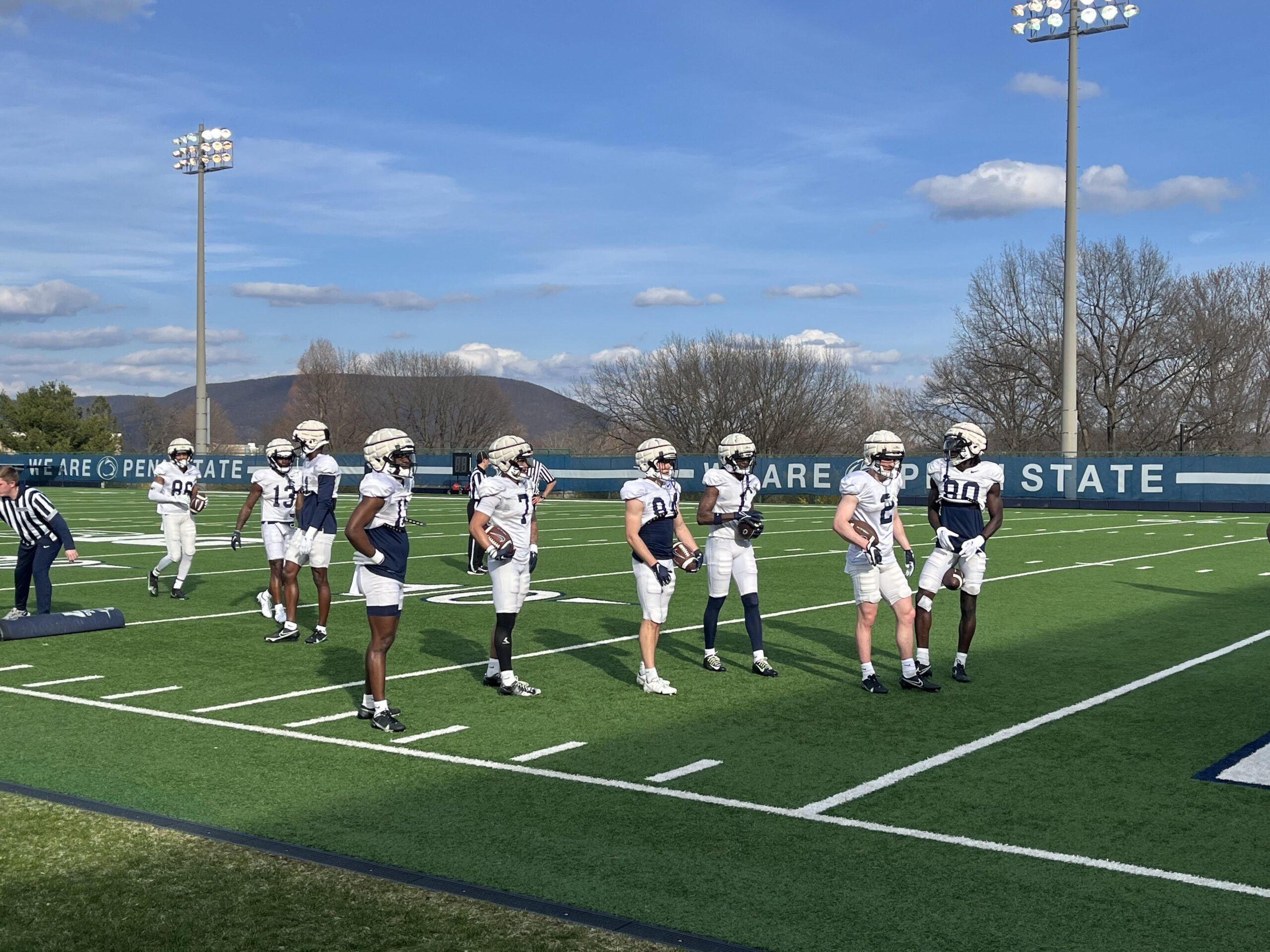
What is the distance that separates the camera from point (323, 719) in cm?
874

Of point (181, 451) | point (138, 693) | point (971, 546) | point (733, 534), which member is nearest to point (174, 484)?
point (181, 451)

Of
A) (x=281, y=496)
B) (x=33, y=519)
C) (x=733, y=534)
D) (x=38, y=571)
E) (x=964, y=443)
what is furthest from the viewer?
(x=38, y=571)

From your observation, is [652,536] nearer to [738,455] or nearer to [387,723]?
[738,455]

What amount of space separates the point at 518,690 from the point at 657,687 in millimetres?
1035

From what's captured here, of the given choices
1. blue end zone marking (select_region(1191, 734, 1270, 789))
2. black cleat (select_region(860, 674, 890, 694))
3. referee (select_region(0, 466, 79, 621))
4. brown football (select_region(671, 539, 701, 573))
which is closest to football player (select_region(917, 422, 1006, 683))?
black cleat (select_region(860, 674, 890, 694))

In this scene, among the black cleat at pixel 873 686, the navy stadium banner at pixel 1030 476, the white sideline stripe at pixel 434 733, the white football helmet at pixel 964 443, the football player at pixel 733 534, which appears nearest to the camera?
the white sideline stripe at pixel 434 733

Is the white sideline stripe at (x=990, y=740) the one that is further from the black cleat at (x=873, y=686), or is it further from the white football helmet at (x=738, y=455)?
the white football helmet at (x=738, y=455)

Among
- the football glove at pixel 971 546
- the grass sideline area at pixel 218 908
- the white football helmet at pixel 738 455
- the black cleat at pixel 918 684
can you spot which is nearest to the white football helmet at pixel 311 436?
the white football helmet at pixel 738 455

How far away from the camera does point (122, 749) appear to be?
786cm

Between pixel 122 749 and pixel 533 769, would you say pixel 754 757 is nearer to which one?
pixel 533 769

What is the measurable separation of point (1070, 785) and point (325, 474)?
7.79 metres

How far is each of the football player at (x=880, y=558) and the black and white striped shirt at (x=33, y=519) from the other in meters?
7.55

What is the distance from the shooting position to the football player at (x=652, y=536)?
952 centimetres

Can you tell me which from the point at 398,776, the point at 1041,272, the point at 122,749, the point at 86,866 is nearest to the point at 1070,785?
the point at 398,776
